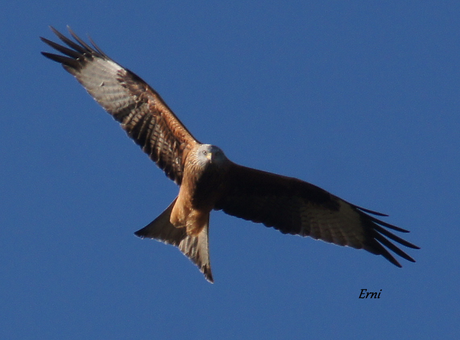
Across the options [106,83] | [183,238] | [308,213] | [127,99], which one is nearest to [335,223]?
[308,213]

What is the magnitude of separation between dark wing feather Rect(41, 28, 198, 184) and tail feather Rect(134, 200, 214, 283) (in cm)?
53

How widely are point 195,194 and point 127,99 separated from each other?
1463mm

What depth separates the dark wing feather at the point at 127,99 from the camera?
8.79m

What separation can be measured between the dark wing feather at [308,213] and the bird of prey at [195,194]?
0.01 m

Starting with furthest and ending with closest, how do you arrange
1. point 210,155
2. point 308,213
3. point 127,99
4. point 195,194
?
point 308,213 → point 127,99 → point 195,194 → point 210,155

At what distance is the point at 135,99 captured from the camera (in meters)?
8.86

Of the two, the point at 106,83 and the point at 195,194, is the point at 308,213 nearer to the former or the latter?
the point at 195,194

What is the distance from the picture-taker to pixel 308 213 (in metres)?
9.20

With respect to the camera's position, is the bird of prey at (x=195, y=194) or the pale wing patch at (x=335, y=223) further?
the pale wing patch at (x=335, y=223)

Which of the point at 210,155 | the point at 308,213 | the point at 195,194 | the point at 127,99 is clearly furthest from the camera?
the point at 308,213

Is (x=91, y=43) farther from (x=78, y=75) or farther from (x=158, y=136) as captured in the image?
(x=158, y=136)

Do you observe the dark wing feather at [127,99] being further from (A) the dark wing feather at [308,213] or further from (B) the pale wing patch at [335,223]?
(B) the pale wing patch at [335,223]

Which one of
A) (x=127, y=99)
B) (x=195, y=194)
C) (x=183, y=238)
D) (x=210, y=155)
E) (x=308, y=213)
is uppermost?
(x=127, y=99)

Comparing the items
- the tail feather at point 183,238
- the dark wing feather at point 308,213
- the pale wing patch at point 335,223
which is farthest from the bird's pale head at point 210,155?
the pale wing patch at point 335,223
